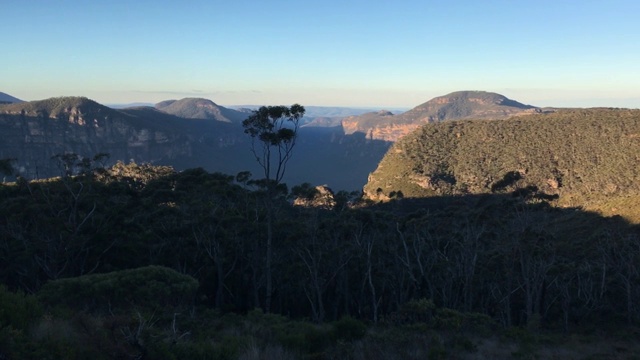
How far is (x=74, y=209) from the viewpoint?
24062mm

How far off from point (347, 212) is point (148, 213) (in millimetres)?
14162

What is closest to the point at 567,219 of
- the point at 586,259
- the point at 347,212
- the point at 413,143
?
the point at 586,259

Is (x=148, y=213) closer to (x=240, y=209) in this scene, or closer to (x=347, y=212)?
(x=240, y=209)

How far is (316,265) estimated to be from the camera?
28734 mm

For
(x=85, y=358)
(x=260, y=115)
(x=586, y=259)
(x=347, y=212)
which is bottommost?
(x=586, y=259)

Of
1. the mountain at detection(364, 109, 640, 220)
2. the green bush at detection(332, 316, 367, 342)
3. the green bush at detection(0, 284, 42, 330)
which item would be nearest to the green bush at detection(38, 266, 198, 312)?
the green bush at detection(0, 284, 42, 330)

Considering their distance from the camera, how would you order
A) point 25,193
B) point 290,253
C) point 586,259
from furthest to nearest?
point 586,259 → point 290,253 → point 25,193

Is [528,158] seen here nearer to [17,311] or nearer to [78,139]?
[17,311]

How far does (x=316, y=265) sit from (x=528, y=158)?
7258cm

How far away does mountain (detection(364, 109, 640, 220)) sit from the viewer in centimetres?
7369

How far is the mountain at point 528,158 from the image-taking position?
242 feet

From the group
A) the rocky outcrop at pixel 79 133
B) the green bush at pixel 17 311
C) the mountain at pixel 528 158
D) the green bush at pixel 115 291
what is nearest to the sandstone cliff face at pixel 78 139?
the rocky outcrop at pixel 79 133

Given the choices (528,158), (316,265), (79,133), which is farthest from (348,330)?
(79,133)

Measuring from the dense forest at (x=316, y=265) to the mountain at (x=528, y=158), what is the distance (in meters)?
34.6
